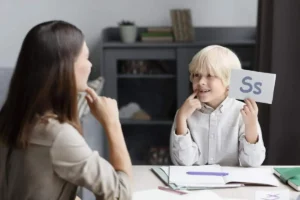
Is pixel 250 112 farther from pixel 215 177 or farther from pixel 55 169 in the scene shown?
pixel 55 169

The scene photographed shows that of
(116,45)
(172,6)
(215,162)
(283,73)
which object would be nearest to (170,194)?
(215,162)

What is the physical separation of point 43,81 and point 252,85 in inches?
28.9

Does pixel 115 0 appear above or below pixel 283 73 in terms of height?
above

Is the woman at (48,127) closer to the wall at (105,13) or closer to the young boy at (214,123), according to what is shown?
the young boy at (214,123)

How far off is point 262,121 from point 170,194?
1472 millimetres

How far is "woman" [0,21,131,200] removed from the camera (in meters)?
1.40

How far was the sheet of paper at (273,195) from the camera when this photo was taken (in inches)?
68.7

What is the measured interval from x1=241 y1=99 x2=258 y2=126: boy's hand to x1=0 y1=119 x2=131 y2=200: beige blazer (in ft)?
2.04

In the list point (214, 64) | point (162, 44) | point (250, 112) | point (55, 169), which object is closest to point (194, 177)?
point (250, 112)

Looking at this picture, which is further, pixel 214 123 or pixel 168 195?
pixel 214 123

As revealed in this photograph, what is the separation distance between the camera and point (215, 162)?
2082 millimetres

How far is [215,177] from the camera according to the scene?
188cm

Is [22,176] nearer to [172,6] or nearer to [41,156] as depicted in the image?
[41,156]

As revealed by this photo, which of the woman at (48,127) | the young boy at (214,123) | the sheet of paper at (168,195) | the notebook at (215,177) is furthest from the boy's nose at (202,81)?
the woman at (48,127)
